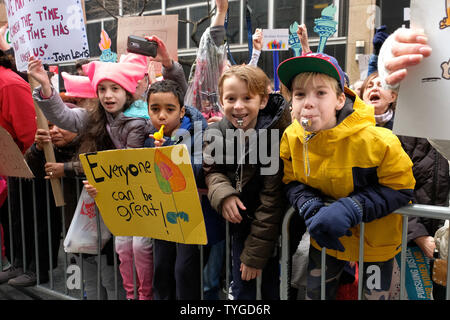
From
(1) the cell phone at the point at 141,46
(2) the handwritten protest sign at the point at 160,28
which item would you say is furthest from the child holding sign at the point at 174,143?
(2) the handwritten protest sign at the point at 160,28

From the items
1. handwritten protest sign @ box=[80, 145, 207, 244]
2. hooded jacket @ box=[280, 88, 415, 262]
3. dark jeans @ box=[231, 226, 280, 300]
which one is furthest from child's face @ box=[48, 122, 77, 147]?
hooded jacket @ box=[280, 88, 415, 262]

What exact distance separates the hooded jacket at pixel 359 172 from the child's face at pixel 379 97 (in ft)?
2.70

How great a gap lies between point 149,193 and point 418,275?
1660 millimetres

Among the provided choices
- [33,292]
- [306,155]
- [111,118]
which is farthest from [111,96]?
[33,292]

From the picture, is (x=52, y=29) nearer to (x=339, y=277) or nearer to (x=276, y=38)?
(x=276, y=38)

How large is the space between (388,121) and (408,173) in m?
0.93

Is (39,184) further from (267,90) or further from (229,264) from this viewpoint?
(267,90)

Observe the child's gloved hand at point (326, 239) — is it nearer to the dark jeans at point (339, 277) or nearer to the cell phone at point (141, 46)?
the dark jeans at point (339, 277)

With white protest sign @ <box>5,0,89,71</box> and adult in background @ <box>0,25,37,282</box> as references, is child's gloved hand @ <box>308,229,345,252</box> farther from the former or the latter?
adult in background @ <box>0,25,37,282</box>

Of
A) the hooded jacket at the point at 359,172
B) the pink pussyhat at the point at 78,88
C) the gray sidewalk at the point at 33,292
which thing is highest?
the pink pussyhat at the point at 78,88

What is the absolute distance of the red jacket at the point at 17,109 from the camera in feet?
10.5

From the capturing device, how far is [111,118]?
115 inches
